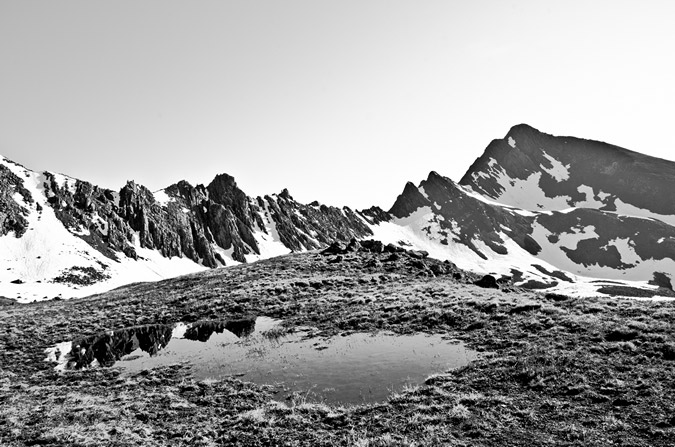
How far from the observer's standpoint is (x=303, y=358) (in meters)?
22.8

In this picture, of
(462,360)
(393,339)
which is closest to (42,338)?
(393,339)

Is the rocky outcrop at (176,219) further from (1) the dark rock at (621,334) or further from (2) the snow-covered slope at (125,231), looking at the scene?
(1) the dark rock at (621,334)

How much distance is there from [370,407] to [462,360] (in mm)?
7721

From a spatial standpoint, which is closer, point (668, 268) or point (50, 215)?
point (50, 215)

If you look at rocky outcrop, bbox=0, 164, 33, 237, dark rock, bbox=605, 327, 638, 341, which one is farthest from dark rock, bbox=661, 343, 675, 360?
rocky outcrop, bbox=0, 164, 33, 237

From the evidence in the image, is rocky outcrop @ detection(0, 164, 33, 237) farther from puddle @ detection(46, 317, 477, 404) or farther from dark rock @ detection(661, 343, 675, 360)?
dark rock @ detection(661, 343, 675, 360)

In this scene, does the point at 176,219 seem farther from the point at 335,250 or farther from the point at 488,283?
the point at 488,283

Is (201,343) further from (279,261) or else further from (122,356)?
(279,261)

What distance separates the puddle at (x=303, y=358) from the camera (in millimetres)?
17969

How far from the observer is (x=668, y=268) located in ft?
526

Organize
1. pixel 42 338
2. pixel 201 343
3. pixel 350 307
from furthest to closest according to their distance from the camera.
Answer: pixel 350 307, pixel 42 338, pixel 201 343

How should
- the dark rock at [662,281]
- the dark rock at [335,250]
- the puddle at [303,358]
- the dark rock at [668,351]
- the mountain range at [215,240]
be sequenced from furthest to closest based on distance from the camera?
the dark rock at [662,281], the mountain range at [215,240], the dark rock at [335,250], the puddle at [303,358], the dark rock at [668,351]

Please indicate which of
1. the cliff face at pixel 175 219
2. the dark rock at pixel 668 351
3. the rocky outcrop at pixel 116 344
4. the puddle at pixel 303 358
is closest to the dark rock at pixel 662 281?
the cliff face at pixel 175 219

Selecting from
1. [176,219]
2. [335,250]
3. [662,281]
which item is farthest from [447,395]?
[662,281]
